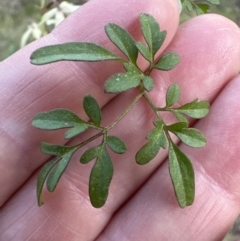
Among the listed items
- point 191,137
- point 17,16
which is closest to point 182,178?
point 191,137

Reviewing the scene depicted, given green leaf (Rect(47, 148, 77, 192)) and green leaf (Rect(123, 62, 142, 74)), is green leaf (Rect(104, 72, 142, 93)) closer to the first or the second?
green leaf (Rect(123, 62, 142, 74))

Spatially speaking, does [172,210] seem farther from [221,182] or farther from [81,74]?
[81,74]

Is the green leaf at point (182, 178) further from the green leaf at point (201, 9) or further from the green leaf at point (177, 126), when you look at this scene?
the green leaf at point (201, 9)

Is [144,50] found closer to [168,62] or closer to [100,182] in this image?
[168,62]

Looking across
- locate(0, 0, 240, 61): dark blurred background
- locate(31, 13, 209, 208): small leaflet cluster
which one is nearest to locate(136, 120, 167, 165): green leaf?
locate(31, 13, 209, 208): small leaflet cluster

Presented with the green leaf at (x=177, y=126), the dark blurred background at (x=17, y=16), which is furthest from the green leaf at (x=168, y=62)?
the dark blurred background at (x=17, y=16)

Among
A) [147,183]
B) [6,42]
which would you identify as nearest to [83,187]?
[147,183]
